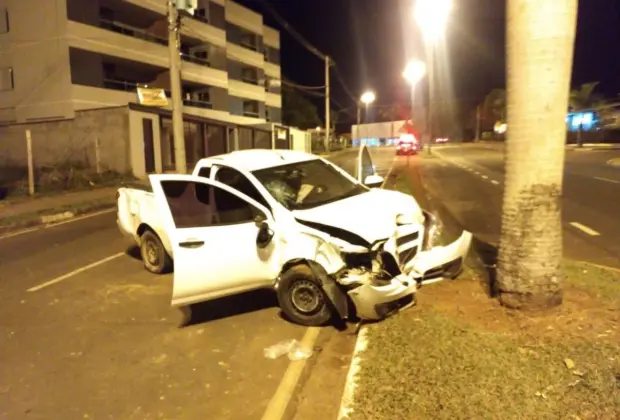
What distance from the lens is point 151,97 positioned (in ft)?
104

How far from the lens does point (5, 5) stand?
103 ft

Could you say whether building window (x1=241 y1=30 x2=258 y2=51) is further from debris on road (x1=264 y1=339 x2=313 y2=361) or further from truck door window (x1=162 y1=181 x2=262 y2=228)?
debris on road (x1=264 y1=339 x2=313 y2=361)

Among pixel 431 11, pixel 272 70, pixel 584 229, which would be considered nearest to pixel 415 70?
pixel 431 11

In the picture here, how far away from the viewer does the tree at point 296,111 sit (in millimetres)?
73312

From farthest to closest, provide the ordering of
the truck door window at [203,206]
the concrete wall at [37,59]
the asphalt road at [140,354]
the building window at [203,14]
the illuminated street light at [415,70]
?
the building window at [203,14] → the concrete wall at [37,59] → the illuminated street light at [415,70] → the truck door window at [203,206] → the asphalt road at [140,354]

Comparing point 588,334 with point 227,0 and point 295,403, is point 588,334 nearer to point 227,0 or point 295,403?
point 295,403

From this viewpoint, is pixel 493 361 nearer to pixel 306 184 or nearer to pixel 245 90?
pixel 306 184

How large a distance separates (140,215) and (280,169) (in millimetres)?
2531

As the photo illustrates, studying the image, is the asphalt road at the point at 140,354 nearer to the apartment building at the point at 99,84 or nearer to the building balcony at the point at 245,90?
the apartment building at the point at 99,84

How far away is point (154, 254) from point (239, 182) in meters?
2.28

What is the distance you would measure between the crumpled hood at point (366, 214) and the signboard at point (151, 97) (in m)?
27.3

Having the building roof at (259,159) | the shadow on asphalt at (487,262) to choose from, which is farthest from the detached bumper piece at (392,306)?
the building roof at (259,159)

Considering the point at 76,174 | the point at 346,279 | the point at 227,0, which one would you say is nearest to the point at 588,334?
the point at 346,279

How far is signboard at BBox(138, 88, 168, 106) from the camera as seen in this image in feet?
102
